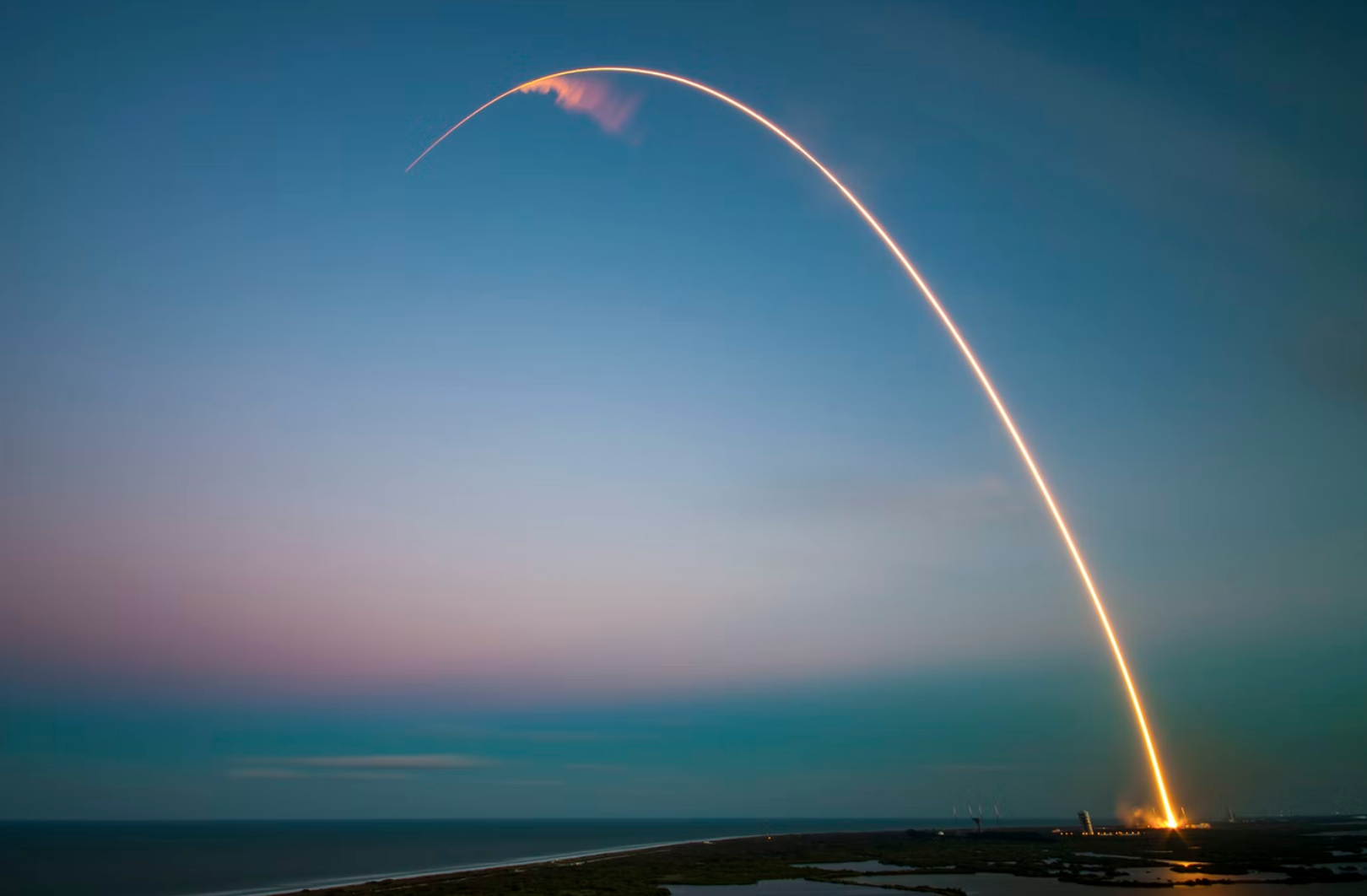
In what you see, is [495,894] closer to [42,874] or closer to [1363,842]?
[42,874]

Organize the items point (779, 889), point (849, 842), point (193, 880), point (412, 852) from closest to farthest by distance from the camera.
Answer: point (779, 889) → point (193, 880) → point (849, 842) → point (412, 852)

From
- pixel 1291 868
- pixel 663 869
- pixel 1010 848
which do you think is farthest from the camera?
pixel 1010 848

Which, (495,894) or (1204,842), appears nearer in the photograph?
(495,894)

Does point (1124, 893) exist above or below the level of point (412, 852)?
above

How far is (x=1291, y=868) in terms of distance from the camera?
5531cm

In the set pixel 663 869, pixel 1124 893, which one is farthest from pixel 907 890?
pixel 663 869

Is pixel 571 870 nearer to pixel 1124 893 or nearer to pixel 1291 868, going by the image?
pixel 1124 893

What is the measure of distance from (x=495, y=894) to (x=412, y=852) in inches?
2876

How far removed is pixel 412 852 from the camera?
348ft

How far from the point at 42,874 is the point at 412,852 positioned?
38946 millimetres

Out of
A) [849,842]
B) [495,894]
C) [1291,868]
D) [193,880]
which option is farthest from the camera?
[849,842]

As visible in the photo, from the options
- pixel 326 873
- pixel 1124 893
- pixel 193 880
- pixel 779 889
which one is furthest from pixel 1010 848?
pixel 193 880

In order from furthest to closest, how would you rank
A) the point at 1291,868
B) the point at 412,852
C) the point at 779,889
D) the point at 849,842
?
the point at 412,852 < the point at 849,842 < the point at 1291,868 < the point at 779,889

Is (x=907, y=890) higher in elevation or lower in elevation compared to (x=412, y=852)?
higher
